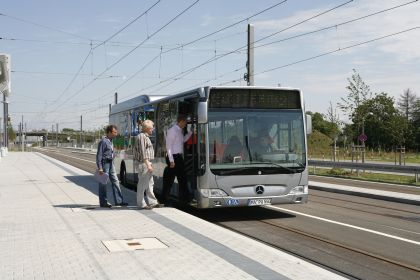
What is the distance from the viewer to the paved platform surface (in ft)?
20.1

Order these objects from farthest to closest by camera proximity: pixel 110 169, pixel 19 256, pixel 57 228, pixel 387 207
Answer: pixel 387 207 < pixel 110 169 < pixel 57 228 < pixel 19 256

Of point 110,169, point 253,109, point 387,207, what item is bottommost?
point 387,207

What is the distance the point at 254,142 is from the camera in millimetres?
11062

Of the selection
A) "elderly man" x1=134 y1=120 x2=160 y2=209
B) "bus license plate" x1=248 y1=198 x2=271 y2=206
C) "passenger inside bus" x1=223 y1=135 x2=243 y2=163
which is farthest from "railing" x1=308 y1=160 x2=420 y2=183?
"elderly man" x1=134 y1=120 x2=160 y2=209

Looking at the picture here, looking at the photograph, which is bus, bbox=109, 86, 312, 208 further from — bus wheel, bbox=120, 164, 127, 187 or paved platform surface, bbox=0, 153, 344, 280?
bus wheel, bbox=120, 164, 127, 187

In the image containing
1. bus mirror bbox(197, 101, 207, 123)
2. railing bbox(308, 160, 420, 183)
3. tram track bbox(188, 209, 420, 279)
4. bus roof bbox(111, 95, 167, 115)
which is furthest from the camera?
railing bbox(308, 160, 420, 183)

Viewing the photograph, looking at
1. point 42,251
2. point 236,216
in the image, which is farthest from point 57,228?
point 236,216

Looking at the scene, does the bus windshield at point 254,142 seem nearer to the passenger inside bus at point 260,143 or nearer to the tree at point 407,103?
the passenger inside bus at point 260,143

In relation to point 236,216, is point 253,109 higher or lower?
higher

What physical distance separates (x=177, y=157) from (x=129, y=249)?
14.5ft

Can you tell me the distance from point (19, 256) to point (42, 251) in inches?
14.3

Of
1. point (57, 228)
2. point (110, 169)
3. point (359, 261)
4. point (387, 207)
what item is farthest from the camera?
point (387, 207)

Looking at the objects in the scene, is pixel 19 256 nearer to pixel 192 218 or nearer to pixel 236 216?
pixel 192 218

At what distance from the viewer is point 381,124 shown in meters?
81.9
